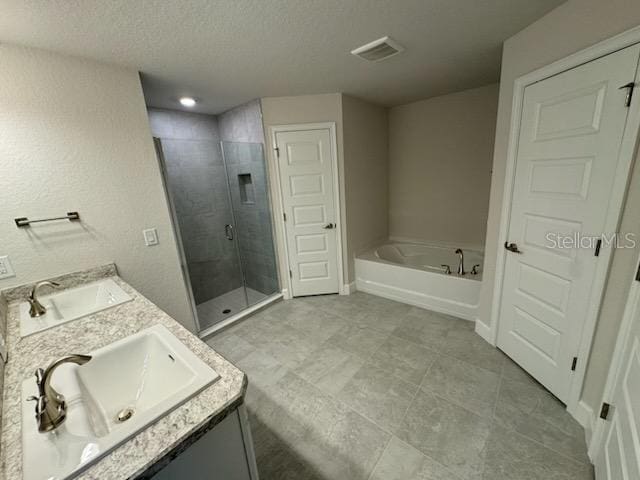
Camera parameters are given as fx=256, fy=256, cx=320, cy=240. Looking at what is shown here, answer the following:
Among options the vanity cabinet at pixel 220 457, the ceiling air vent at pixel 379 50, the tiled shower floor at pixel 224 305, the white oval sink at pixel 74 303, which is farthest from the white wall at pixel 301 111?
the vanity cabinet at pixel 220 457

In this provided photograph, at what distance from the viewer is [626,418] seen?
38.1 inches

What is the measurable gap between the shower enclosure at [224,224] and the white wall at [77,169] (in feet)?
2.34

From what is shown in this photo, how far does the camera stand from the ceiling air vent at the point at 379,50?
1670mm

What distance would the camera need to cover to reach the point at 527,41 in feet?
5.16

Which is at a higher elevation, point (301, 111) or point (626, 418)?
point (301, 111)

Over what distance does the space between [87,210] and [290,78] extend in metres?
1.81

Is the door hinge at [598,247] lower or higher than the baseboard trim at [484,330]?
higher

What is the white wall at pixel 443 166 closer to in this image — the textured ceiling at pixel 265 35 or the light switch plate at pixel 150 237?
the textured ceiling at pixel 265 35

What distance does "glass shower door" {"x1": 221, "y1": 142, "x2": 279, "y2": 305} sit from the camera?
9.56ft

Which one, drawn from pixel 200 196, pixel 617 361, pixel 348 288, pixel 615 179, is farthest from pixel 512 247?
pixel 200 196

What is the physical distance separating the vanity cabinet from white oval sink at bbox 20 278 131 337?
3.30 ft

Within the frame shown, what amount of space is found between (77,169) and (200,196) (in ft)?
4.33

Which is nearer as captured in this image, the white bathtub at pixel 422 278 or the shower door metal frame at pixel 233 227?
the white bathtub at pixel 422 278

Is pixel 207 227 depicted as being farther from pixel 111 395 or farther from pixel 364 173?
pixel 111 395
